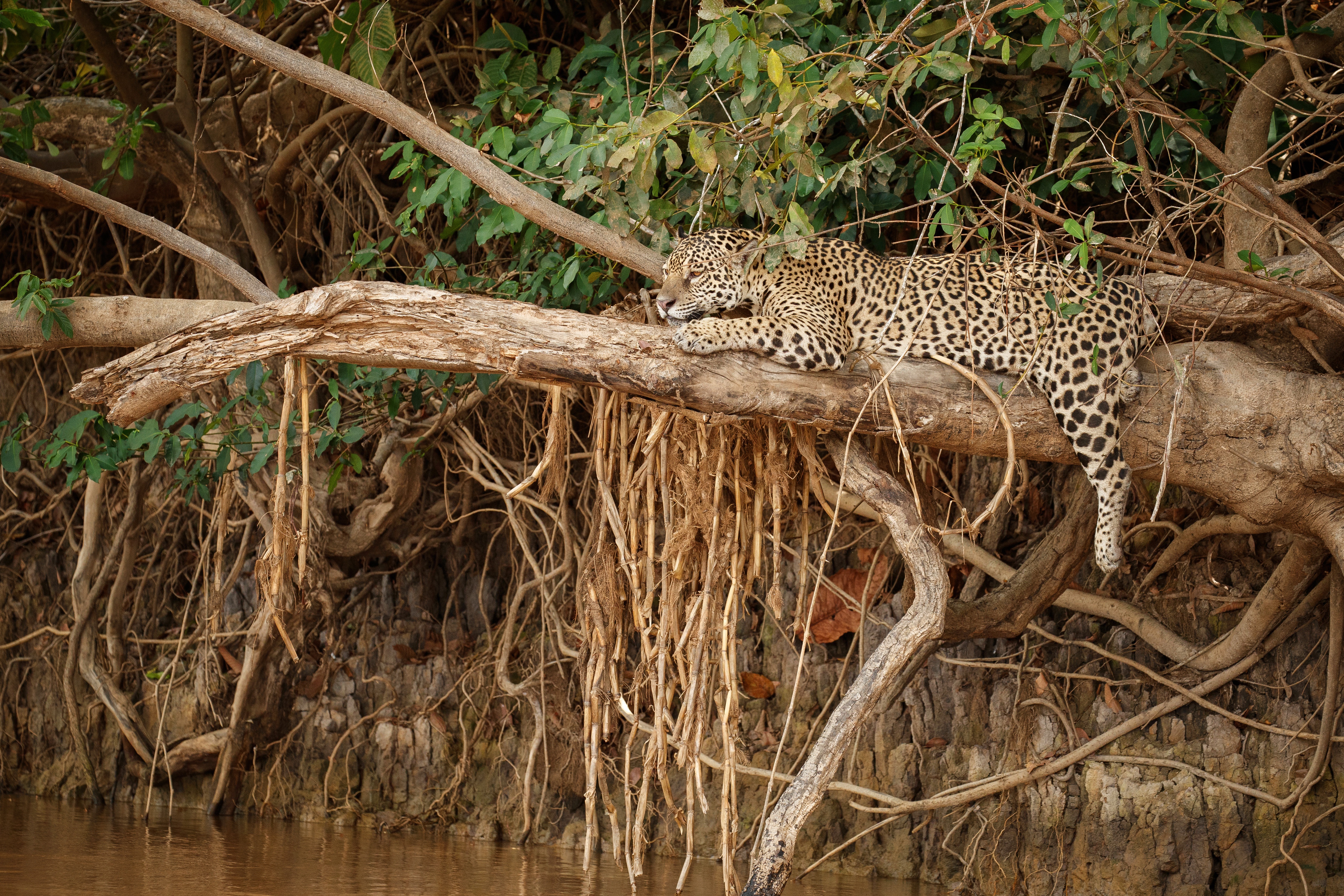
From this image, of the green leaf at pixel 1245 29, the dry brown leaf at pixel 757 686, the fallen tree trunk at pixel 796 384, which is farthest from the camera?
the dry brown leaf at pixel 757 686

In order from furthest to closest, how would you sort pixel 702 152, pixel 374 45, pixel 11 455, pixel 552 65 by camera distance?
pixel 11 455
pixel 552 65
pixel 374 45
pixel 702 152

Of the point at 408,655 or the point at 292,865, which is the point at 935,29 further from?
the point at 408,655

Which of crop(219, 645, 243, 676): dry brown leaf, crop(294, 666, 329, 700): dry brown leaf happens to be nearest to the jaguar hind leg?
crop(294, 666, 329, 700): dry brown leaf

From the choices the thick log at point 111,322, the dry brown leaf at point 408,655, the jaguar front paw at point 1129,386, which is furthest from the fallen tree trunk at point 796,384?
the dry brown leaf at point 408,655

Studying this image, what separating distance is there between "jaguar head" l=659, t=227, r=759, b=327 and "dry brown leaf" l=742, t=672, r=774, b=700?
229cm

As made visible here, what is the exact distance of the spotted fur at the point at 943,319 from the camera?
11.6ft

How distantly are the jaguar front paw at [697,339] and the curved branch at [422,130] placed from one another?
1.70 feet

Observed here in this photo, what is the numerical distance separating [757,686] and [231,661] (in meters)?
2.73

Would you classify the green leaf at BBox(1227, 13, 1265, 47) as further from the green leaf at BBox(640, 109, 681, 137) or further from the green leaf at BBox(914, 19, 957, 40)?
the green leaf at BBox(640, 109, 681, 137)

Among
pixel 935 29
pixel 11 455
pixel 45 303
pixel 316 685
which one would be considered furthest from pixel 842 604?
pixel 11 455

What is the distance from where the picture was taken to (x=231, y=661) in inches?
260

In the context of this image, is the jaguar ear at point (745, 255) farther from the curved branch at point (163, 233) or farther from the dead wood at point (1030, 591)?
the curved branch at point (163, 233)

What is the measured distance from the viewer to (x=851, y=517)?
5.60m

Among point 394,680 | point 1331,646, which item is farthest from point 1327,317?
point 394,680
